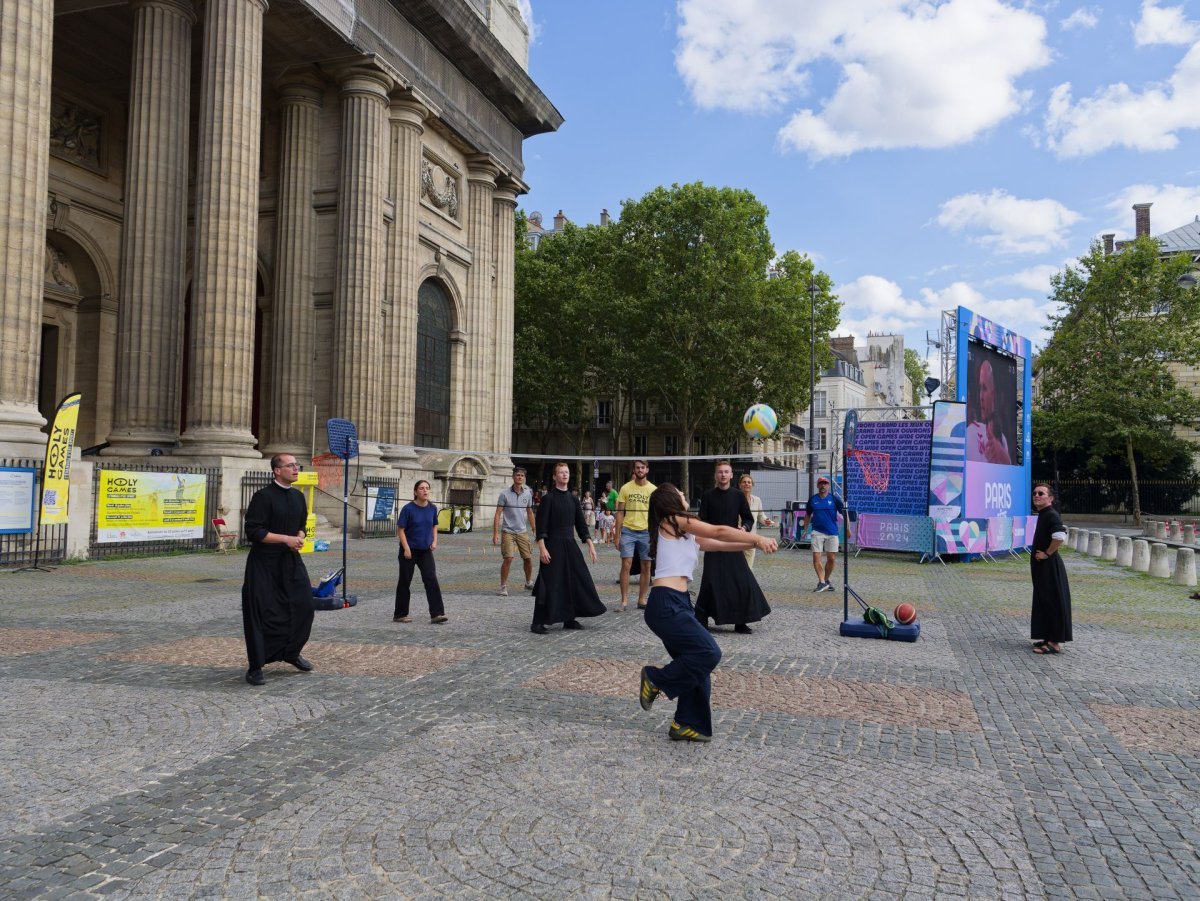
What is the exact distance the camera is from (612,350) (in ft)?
155

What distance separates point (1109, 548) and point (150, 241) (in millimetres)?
25877

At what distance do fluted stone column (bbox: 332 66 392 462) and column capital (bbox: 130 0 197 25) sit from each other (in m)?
5.38

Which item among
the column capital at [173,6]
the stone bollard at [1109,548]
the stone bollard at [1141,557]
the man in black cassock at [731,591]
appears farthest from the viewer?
the stone bollard at [1109,548]

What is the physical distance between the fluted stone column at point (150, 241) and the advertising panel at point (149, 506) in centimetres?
233

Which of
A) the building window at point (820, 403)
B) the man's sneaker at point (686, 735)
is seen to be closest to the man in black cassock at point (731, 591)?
the man's sneaker at point (686, 735)

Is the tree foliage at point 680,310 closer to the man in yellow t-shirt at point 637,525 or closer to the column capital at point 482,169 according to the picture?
the column capital at point 482,169

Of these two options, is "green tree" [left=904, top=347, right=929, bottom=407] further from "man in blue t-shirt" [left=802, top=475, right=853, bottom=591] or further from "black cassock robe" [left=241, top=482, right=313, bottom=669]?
"black cassock robe" [left=241, top=482, right=313, bottom=669]

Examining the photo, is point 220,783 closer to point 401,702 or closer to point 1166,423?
point 401,702

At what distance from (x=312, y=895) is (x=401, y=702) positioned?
9.78ft

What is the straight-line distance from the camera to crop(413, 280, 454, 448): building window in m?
31.8

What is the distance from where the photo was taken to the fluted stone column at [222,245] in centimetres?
2069

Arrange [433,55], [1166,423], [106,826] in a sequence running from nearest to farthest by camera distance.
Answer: [106,826] < [433,55] < [1166,423]

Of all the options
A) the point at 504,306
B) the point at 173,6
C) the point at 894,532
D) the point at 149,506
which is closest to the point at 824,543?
the point at 894,532

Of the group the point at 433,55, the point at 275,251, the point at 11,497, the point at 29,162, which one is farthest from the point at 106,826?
the point at 433,55
